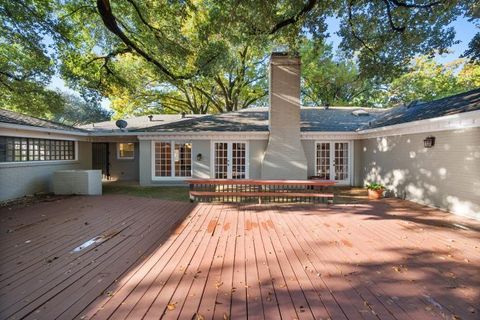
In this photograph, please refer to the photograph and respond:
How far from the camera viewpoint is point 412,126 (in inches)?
300

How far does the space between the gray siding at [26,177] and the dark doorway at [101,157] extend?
3019mm

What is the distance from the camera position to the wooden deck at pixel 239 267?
2.44 meters

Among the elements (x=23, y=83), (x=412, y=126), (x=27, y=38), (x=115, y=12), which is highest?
(x=115, y=12)

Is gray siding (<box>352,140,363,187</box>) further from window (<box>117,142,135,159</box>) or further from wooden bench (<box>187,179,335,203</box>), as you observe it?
window (<box>117,142,135,159</box>)

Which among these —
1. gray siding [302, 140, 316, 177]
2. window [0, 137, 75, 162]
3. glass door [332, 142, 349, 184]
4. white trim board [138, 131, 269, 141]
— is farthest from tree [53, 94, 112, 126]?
glass door [332, 142, 349, 184]

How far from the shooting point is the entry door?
11.1 metres

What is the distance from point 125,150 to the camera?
1402cm

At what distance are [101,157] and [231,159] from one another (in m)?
8.24

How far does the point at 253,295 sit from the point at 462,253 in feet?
11.7

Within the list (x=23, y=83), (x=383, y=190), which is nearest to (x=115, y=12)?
(x=23, y=83)

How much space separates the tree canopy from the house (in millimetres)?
2080

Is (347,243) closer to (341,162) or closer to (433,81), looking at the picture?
(341,162)

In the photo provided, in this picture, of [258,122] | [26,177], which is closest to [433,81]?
[258,122]

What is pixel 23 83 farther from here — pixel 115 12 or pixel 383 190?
pixel 383 190
